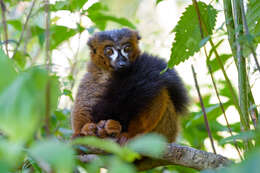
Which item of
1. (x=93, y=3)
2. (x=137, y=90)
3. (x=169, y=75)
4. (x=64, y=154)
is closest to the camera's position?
(x=64, y=154)

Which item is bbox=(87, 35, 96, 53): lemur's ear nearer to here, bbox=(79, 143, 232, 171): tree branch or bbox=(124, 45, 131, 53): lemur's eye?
bbox=(124, 45, 131, 53): lemur's eye

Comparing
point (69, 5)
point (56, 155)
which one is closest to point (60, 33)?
point (69, 5)

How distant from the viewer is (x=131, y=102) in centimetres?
277

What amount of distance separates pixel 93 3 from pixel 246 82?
203cm

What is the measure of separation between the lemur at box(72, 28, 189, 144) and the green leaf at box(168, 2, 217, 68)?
966mm

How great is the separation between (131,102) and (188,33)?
108cm

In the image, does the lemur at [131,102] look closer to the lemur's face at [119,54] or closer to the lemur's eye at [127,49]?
the lemur's face at [119,54]

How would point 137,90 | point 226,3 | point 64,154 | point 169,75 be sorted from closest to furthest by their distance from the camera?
point 64,154, point 226,3, point 137,90, point 169,75

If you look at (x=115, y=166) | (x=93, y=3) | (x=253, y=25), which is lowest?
(x=115, y=166)

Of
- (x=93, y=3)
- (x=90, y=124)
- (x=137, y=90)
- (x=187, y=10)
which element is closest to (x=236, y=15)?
(x=187, y=10)

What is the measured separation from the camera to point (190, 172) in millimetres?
2818

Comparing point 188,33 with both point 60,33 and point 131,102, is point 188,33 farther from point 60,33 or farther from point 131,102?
point 60,33

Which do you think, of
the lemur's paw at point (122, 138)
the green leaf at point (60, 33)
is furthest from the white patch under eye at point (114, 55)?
the lemur's paw at point (122, 138)

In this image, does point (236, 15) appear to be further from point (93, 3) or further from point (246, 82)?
point (93, 3)
